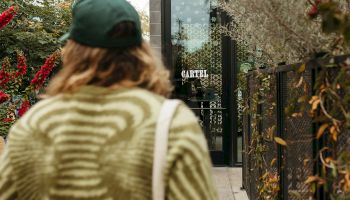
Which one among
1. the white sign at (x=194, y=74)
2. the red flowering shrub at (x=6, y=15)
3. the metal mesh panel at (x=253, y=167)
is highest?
the red flowering shrub at (x=6, y=15)

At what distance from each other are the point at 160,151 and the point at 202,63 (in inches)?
301

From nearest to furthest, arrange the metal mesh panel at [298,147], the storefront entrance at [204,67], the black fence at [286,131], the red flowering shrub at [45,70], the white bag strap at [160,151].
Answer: the white bag strap at [160,151] → the black fence at [286,131] → the metal mesh panel at [298,147] → the red flowering shrub at [45,70] → the storefront entrance at [204,67]

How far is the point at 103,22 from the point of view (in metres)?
1.58

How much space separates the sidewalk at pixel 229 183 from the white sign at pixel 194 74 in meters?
1.48

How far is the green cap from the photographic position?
1570 mm

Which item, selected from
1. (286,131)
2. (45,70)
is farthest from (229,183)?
(286,131)

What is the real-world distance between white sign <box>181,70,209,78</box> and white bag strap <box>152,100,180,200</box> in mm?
7568

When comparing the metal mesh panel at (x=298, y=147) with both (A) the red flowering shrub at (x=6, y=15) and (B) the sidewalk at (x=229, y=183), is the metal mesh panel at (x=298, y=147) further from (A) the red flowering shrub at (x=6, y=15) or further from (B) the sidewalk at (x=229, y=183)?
(B) the sidewalk at (x=229, y=183)

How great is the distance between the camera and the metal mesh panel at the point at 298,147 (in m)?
2.99

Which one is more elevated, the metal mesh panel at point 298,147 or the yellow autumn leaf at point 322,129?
the yellow autumn leaf at point 322,129

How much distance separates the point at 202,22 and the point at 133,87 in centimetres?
763

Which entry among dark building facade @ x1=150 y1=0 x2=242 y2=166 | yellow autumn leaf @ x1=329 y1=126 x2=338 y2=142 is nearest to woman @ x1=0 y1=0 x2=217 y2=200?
yellow autumn leaf @ x1=329 y1=126 x2=338 y2=142

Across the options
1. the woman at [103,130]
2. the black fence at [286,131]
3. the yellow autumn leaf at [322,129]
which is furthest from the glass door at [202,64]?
the woman at [103,130]

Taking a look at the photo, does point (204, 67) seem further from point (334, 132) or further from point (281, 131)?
point (334, 132)
